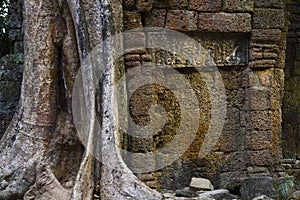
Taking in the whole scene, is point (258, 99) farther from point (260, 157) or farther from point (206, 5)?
point (206, 5)

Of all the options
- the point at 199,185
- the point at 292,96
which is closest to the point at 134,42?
the point at 199,185

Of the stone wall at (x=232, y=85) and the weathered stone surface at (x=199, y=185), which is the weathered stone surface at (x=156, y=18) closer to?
the stone wall at (x=232, y=85)

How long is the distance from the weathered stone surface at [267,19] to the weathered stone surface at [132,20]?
1236 mm

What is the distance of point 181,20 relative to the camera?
223 inches

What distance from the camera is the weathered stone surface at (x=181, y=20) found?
5641 millimetres

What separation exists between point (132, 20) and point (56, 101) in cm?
117

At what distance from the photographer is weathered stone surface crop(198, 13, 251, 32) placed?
575 centimetres

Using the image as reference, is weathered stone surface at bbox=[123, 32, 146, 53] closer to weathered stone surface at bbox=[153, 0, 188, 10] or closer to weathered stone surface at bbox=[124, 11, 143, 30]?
weathered stone surface at bbox=[124, 11, 143, 30]

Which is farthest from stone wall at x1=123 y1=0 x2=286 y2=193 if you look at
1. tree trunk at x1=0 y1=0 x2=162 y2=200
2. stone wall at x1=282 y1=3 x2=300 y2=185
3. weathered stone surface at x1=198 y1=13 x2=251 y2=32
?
stone wall at x1=282 y1=3 x2=300 y2=185

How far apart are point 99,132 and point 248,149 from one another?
2.08m

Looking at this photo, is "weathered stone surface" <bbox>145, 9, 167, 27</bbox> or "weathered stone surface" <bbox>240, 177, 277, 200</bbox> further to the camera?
"weathered stone surface" <bbox>145, 9, 167, 27</bbox>

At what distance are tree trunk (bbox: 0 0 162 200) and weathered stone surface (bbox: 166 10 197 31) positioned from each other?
705 mm

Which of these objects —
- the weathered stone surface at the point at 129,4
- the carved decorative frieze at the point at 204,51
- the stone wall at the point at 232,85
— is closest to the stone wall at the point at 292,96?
the stone wall at the point at 232,85

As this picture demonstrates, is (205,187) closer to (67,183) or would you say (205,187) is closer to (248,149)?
(248,149)
